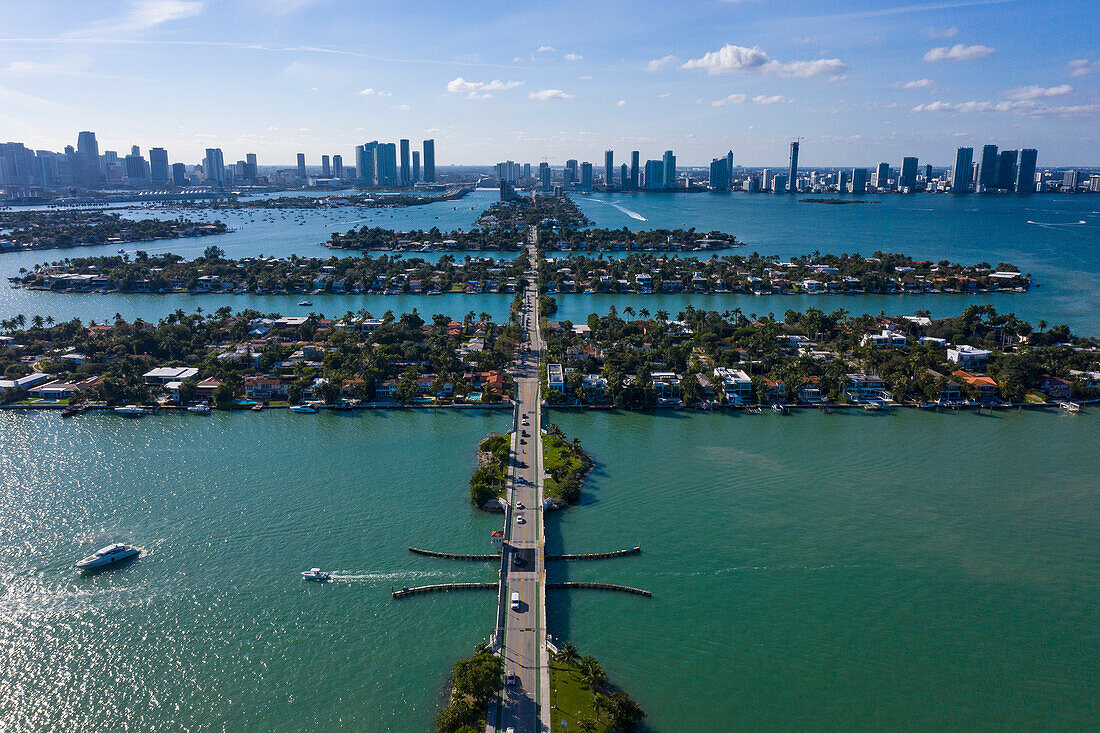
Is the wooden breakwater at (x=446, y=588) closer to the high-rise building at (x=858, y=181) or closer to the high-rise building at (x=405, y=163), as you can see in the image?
the high-rise building at (x=858, y=181)

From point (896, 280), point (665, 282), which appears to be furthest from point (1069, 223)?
point (665, 282)

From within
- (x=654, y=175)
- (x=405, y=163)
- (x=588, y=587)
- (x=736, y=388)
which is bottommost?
(x=588, y=587)

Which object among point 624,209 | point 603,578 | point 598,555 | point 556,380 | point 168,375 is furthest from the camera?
point 624,209

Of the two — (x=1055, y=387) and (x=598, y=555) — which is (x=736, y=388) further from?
(x=1055, y=387)

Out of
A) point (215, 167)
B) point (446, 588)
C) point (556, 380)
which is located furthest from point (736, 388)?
point (215, 167)

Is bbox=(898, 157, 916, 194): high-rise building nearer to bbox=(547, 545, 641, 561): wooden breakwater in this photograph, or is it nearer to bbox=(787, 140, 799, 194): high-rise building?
bbox=(787, 140, 799, 194): high-rise building
